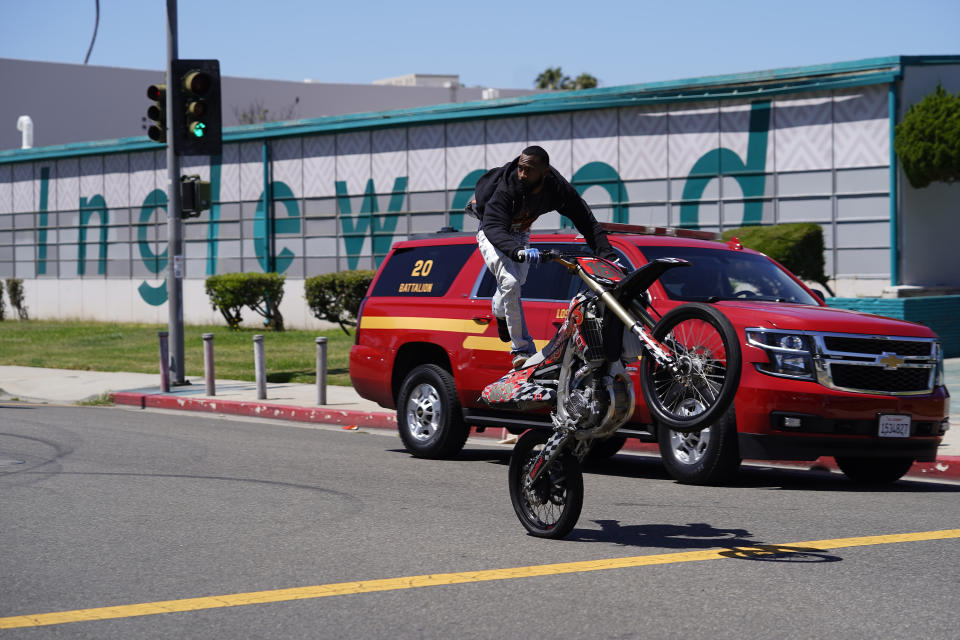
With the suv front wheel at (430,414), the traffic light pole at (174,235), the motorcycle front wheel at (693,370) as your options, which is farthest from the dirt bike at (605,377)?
the traffic light pole at (174,235)

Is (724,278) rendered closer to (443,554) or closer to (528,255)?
(528,255)

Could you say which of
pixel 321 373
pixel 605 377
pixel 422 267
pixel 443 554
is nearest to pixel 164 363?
pixel 321 373

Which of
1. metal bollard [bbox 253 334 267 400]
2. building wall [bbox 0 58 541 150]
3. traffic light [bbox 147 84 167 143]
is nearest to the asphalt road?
metal bollard [bbox 253 334 267 400]

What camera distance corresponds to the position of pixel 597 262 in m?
7.58

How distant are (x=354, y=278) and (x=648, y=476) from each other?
56.5ft

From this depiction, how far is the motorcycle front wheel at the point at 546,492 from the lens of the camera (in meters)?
7.23

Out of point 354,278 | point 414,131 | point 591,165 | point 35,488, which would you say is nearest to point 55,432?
point 35,488

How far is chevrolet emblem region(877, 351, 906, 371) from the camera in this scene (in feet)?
30.5

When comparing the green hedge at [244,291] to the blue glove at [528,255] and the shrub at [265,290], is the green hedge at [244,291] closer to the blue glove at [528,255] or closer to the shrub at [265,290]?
the shrub at [265,290]

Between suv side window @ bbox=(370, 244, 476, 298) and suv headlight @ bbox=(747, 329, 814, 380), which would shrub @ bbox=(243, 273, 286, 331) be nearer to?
suv side window @ bbox=(370, 244, 476, 298)

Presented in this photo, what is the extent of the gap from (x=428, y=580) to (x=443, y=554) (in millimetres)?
647

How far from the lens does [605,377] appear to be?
23.5 ft

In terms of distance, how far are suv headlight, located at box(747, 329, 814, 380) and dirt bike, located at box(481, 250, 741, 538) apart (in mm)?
1929

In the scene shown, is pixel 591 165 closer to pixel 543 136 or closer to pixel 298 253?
pixel 543 136
